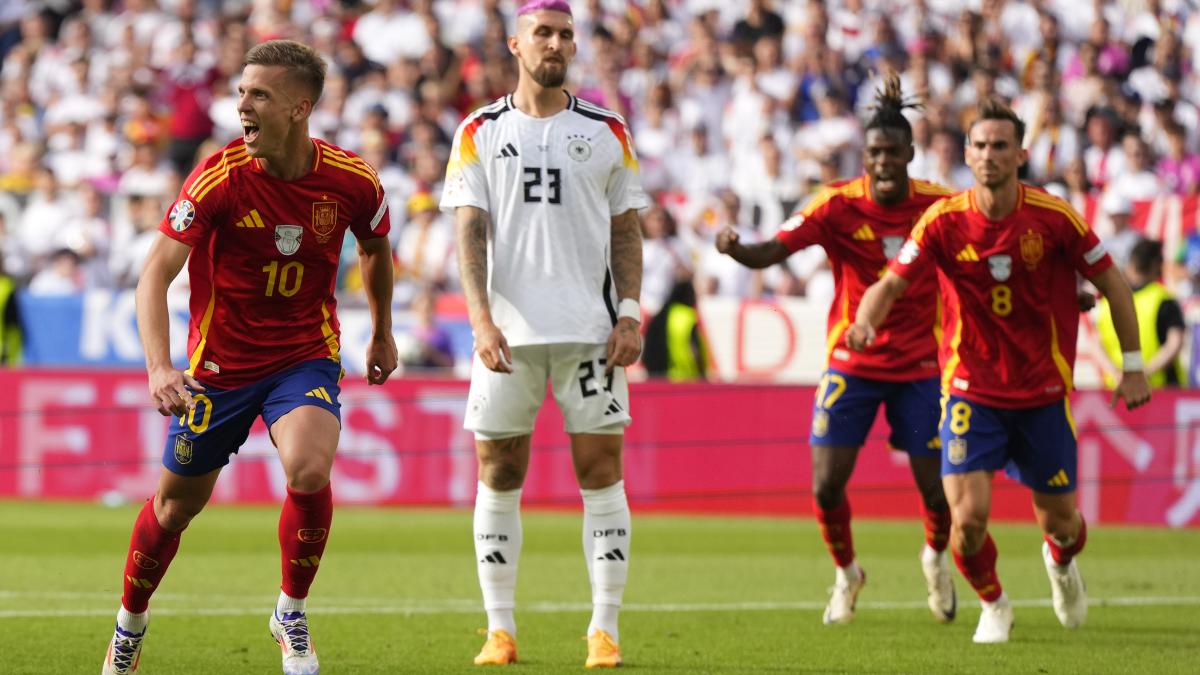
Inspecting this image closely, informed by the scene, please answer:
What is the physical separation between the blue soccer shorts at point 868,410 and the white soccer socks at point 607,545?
6.85 feet

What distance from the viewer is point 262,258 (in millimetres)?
6887

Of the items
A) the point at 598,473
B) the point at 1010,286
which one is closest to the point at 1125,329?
the point at 1010,286

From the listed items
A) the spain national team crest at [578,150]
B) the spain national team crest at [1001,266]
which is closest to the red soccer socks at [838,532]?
the spain national team crest at [1001,266]

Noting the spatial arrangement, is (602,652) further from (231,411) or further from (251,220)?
(251,220)

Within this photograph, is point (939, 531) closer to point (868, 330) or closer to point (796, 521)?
point (868, 330)

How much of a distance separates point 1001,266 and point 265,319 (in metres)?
3.42

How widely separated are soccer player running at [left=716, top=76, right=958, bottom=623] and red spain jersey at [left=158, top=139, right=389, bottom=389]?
300 centimetres

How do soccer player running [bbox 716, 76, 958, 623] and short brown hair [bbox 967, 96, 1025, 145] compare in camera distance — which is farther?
soccer player running [bbox 716, 76, 958, 623]

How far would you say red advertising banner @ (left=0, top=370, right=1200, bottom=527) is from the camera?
15.0 meters

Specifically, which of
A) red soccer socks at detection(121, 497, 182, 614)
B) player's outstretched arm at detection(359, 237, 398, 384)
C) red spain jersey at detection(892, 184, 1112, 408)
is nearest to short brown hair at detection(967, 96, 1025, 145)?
red spain jersey at detection(892, 184, 1112, 408)

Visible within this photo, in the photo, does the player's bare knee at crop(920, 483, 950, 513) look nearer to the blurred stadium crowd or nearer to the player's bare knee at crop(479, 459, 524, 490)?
the player's bare knee at crop(479, 459, 524, 490)

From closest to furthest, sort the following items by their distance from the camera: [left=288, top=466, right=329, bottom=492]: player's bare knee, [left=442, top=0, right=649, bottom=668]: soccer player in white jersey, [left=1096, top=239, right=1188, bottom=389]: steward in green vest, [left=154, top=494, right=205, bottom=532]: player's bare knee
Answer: [left=288, top=466, right=329, bottom=492]: player's bare knee, [left=154, top=494, right=205, bottom=532]: player's bare knee, [left=442, top=0, right=649, bottom=668]: soccer player in white jersey, [left=1096, top=239, right=1188, bottom=389]: steward in green vest

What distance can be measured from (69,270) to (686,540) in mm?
8773

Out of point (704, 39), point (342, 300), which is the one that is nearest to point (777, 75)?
point (704, 39)
